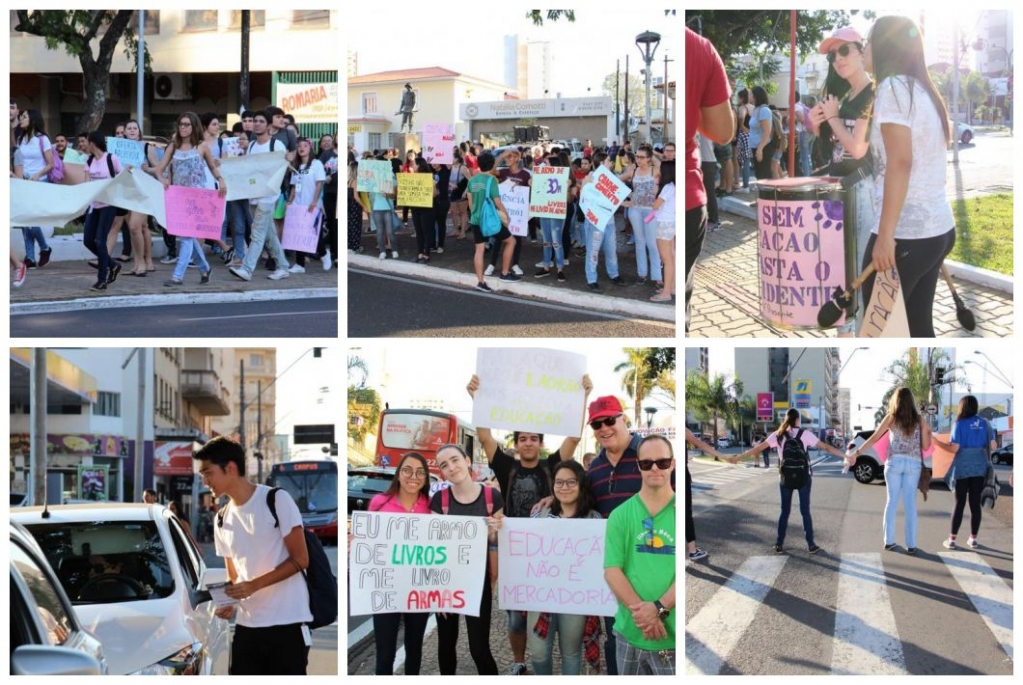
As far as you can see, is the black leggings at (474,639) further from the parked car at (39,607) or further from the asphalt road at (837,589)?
the parked car at (39,607)

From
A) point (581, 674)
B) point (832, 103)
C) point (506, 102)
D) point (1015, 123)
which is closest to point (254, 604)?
point (581, 674)

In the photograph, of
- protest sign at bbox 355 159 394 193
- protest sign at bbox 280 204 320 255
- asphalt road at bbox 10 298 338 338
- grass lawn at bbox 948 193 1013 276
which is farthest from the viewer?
protest sign at bbox 280 204 320 255

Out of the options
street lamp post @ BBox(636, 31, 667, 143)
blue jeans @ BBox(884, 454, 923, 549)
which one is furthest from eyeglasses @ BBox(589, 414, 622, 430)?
street lamp post @ BBox(636, 31, 667, 143)

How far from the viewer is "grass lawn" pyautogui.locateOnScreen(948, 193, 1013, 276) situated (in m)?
5.71

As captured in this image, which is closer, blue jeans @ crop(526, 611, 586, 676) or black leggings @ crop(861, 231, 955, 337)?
blue jeans @ crop(526, 611, 586, 676)

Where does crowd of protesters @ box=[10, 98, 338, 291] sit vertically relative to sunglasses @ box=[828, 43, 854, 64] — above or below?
below

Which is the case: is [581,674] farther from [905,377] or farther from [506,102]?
[506,102]

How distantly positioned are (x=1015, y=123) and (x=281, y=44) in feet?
14.7

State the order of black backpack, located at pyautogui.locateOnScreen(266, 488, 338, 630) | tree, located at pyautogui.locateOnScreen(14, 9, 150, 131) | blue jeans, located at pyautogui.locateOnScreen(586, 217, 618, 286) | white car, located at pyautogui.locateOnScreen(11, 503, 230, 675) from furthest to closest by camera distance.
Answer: blue jeans, located at pyautogui.locateOnScreen(586, 217, 618, 286) → tree, located at pyautogui.locateOnScreen(14, 9, 150, 131) → black backpack, located at pyautogui.locateOnScreen(266, 488, 338, 630) → white car, located at pyautogui.locateOnScreen(11, 503, 230, 675)

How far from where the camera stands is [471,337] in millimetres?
6027

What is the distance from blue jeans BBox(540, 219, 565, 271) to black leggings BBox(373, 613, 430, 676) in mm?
2298

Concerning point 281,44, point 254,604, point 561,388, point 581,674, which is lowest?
point 581,674

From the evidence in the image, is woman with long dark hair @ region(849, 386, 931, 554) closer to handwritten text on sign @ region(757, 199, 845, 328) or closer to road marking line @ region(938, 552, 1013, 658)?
road marking line @ region(938, 552, 1013, 658)

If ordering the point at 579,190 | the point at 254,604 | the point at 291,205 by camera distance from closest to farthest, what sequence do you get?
the point at 254,604, the point at 579,190, the point at 291,205
